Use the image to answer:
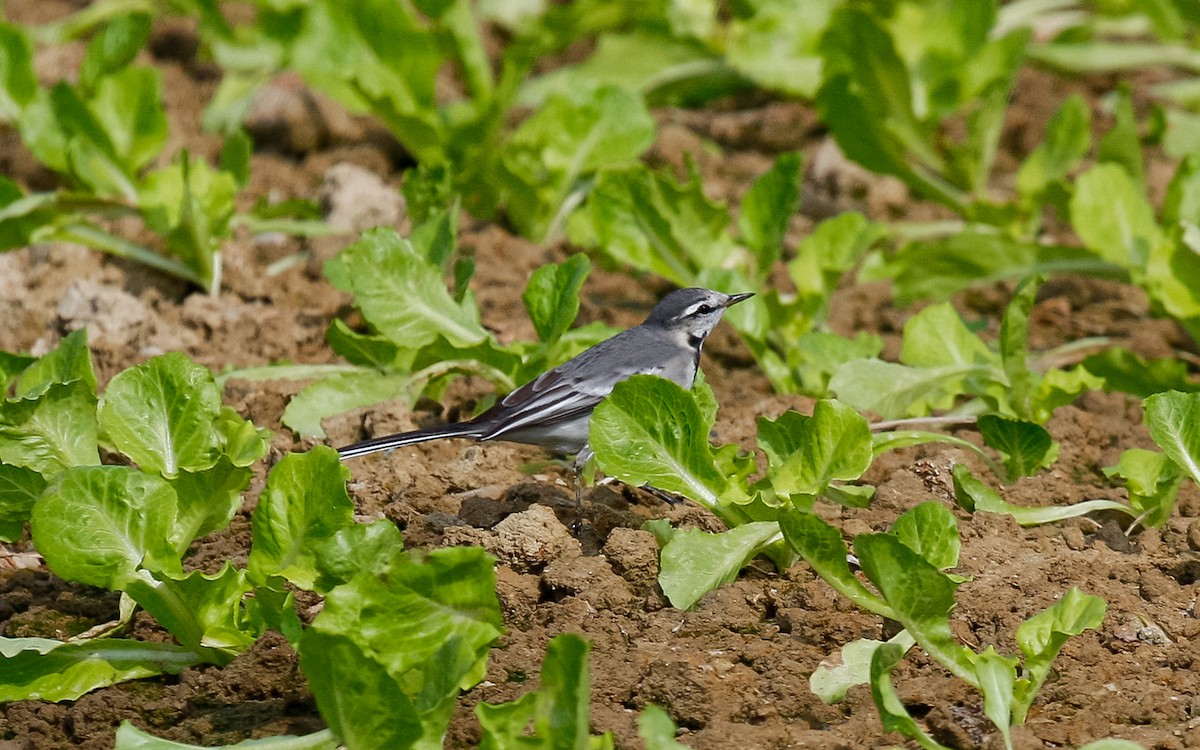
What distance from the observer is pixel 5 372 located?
4574 millimetres

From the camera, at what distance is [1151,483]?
424 centimetres

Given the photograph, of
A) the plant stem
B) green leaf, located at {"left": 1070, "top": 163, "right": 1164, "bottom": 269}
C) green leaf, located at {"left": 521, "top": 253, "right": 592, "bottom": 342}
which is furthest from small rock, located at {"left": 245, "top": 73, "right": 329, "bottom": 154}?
green leaf, located at {"left": 1070, "top": 163, "right": 1164, "bottom": 269}

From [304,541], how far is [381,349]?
156 cm

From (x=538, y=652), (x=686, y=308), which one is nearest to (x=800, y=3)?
(x=686, y=308)

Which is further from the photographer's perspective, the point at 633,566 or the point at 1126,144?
the point at 1126,144

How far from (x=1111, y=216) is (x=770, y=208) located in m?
1.32

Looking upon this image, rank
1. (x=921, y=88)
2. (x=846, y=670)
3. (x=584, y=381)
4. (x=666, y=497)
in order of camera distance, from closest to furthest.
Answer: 1. (x=846, y=670)
2. (x=666, y=497)
3. (x=584, y=381)
4. (x=921, y=88)

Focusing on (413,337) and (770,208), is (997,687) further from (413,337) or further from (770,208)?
(770,208)

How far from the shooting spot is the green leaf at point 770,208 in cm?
568

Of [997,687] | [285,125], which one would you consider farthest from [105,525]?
[285,125]

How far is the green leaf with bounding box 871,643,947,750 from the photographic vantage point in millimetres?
3135

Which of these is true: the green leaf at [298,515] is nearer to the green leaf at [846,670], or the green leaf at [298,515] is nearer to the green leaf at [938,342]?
the green leaf at [846,670]

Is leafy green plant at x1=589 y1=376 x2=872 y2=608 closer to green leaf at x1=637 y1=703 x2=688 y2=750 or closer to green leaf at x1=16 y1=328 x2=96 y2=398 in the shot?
green leaf at x1=637 y1=703 x2=688 y2=750

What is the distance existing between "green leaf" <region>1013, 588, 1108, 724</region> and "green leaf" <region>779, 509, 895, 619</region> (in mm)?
321
